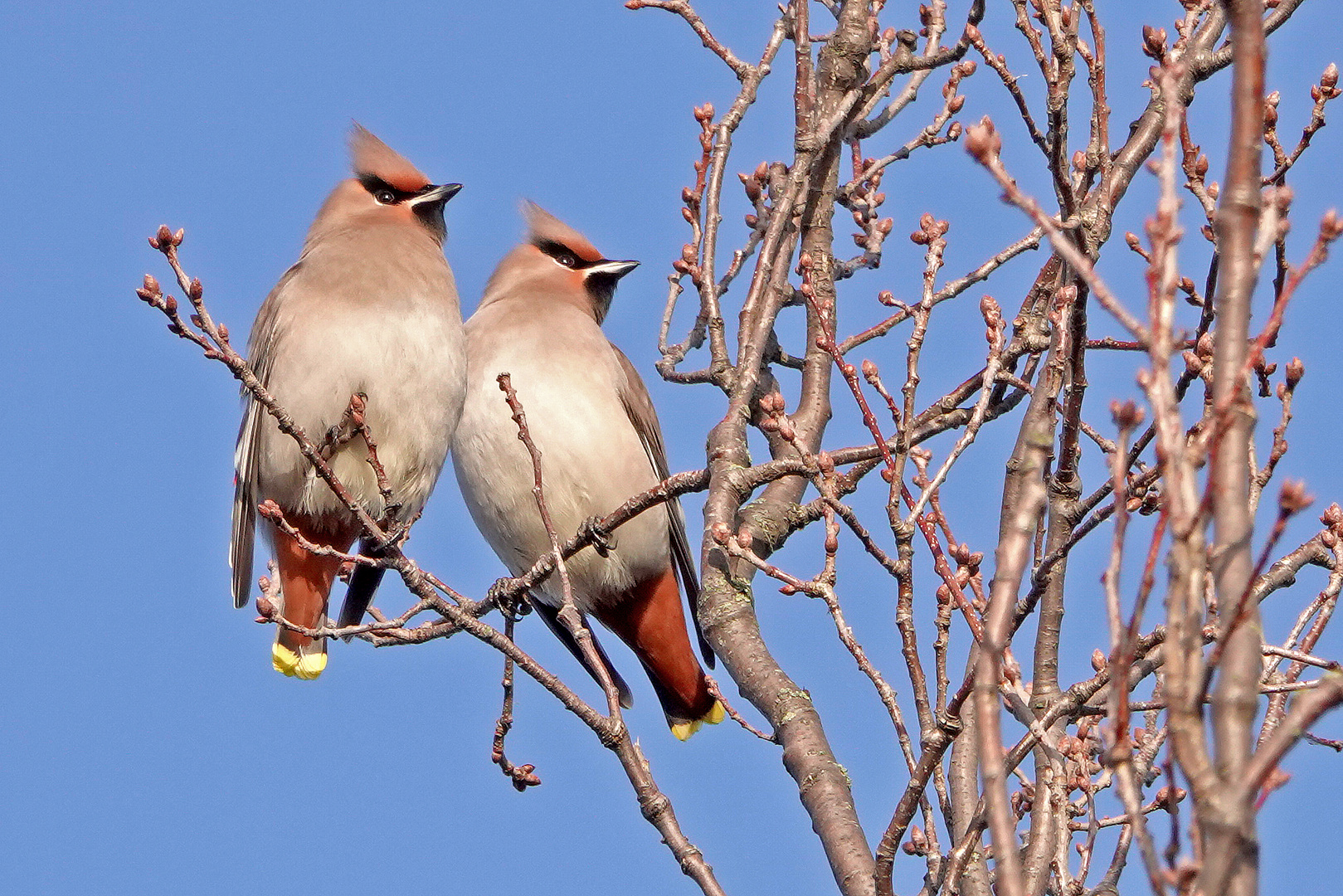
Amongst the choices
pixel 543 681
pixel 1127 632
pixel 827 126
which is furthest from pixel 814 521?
pixel 1127 632

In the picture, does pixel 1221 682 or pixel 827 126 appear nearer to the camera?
pixel 1221 682

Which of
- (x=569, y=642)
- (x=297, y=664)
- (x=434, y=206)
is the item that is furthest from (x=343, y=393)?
(x=569, y=642)

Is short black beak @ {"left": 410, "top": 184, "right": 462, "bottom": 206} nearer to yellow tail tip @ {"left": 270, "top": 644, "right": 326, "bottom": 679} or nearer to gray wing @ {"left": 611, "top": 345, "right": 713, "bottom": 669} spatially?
gray wing @ {"left": 611, "top": 345, "right": 713, "bottom": 669}

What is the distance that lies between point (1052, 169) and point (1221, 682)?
129 cm

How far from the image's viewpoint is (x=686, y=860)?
2.89 meters

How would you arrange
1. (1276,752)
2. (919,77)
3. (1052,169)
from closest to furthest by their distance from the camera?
(1276,752), (1052,169), (919,77)

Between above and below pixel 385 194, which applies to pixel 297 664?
below

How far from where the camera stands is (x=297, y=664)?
4707 millimetres

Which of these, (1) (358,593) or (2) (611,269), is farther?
(2) (611,269)

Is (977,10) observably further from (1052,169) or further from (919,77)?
(1052,169)

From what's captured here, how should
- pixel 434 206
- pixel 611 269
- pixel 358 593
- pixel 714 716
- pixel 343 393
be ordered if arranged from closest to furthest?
pixel 343 393
pixel 358 593
pixel 434 206
pixel 714 716
pixel 611 269

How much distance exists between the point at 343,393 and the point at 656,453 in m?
1.52

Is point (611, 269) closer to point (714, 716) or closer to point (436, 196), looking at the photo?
point (436, 196)

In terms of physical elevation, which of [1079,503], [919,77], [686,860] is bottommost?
[686,860]
